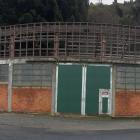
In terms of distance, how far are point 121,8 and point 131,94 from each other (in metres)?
73.9

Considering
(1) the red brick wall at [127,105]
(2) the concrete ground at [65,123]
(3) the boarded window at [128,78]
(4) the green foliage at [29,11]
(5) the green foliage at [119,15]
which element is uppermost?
(5) the green foliage at [119,15]

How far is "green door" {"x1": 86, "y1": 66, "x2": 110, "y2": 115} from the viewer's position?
3284cm

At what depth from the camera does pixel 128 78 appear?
3328 centimetres

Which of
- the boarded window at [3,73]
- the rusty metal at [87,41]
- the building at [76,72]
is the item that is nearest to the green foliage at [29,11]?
the boarded window at [3,73]

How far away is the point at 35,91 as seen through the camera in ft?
111

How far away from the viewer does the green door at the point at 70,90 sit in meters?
32.9

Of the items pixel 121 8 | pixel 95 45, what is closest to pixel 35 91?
pixel 95 45

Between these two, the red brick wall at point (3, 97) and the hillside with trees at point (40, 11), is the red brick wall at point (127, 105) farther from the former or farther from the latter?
the hillside with trees at point (40, 11)

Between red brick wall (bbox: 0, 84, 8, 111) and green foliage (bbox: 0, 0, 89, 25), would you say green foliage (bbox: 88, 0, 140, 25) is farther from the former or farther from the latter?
red brick wall (bbox: 0, 84, 8, 111)

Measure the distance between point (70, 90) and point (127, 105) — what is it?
3295 millimetres

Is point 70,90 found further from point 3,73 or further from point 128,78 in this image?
point 3,73

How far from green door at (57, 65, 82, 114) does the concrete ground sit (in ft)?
3.21

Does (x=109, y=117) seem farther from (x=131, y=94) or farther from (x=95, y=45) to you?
(x=95, y=45)

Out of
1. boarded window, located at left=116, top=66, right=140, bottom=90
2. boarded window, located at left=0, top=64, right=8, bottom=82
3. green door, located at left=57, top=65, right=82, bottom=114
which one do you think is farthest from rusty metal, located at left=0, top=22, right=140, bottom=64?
boarded window, located at left=0, top=64, right=8, bottom=82
